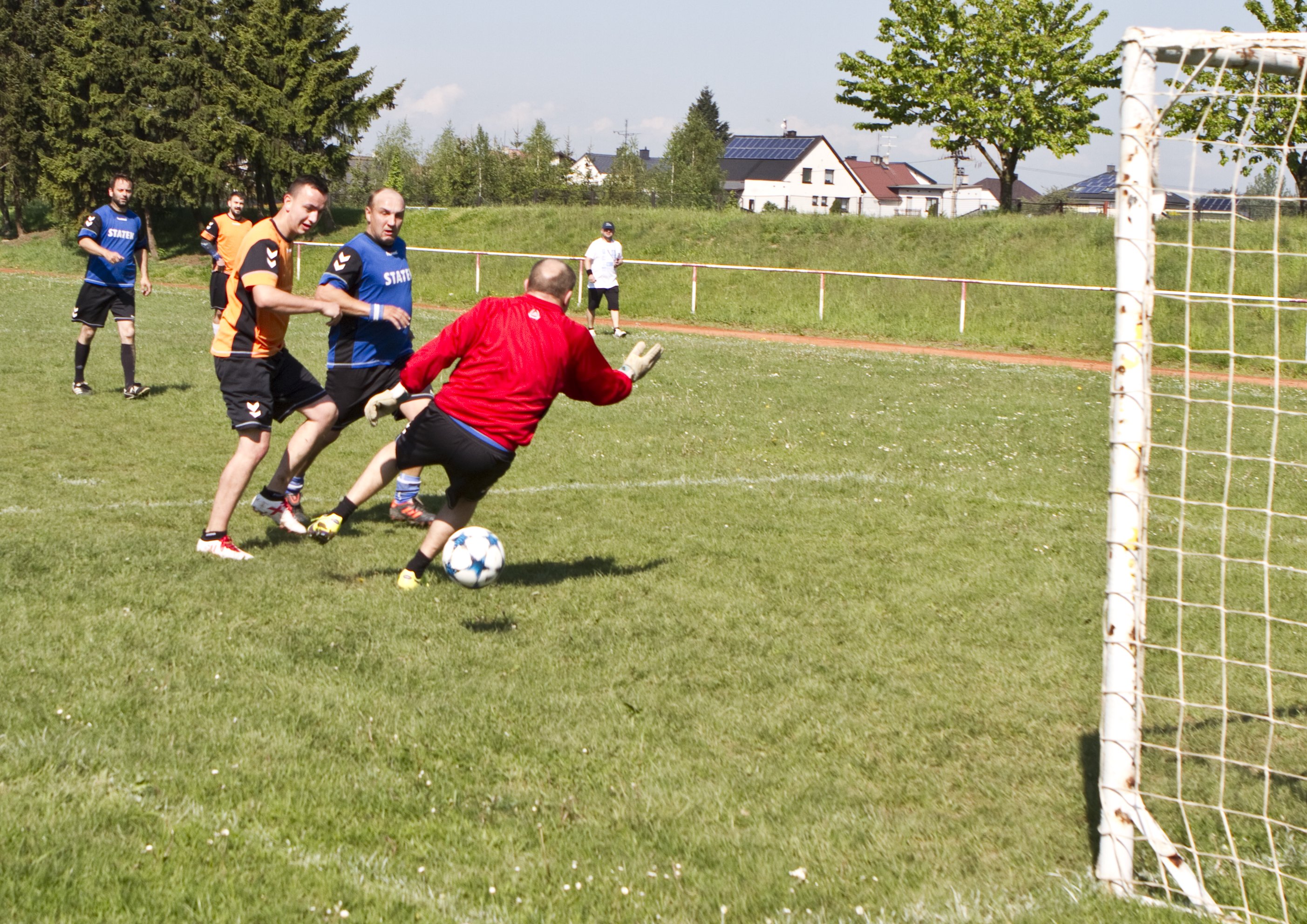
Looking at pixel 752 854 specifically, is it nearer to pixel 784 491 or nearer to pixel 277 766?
pixel 277 766

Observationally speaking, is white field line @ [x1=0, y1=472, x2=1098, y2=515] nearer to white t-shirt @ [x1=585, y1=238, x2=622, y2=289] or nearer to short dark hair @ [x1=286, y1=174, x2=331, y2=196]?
short dark hair @ [x1=286, y1=174, x2=331, y2=196]

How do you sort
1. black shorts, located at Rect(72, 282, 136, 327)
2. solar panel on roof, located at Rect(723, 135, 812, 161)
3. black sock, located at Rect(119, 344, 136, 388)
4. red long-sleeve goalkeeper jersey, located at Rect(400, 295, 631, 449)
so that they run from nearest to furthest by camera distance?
1. red long-sleeve goalkeeper jersey, located at Rect(400, 295, 631, 449)
2. black sock, located at Rect(119, 344, 136, 388)
3. black shorts, located at Rect(72, 282, 136, 327)
4. solar panel on roof, located at Rect(723, 135, 812, 161)

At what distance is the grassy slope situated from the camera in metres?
25.2

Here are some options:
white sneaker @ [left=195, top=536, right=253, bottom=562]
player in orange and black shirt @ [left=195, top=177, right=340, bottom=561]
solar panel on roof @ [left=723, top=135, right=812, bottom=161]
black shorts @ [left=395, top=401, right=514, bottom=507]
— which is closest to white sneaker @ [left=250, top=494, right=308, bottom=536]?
player in orange and black shirt @ [left=195, top=177, right=340, bottom=561]

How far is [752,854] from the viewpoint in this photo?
362 cm

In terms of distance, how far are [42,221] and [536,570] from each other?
5241 centimetres

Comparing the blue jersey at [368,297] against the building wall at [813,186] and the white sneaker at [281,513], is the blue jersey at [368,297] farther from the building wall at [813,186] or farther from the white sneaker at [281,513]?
the building wall at [813,186]

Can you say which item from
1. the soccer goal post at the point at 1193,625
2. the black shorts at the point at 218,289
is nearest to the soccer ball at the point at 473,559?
the soccer goal post at the point at 1193,625

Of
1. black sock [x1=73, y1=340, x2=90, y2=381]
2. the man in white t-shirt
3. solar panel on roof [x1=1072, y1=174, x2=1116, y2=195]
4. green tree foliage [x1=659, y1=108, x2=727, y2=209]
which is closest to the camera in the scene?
black sock [x1=73, y1=340, x2=90, y2=381]

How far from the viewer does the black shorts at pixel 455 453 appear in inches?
226

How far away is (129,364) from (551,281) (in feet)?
26.3

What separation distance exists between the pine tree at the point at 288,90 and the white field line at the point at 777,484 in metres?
36.2

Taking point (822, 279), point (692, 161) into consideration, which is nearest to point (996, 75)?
point (822, 279)

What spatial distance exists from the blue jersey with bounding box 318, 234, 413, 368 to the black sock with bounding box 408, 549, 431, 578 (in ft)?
5.81
